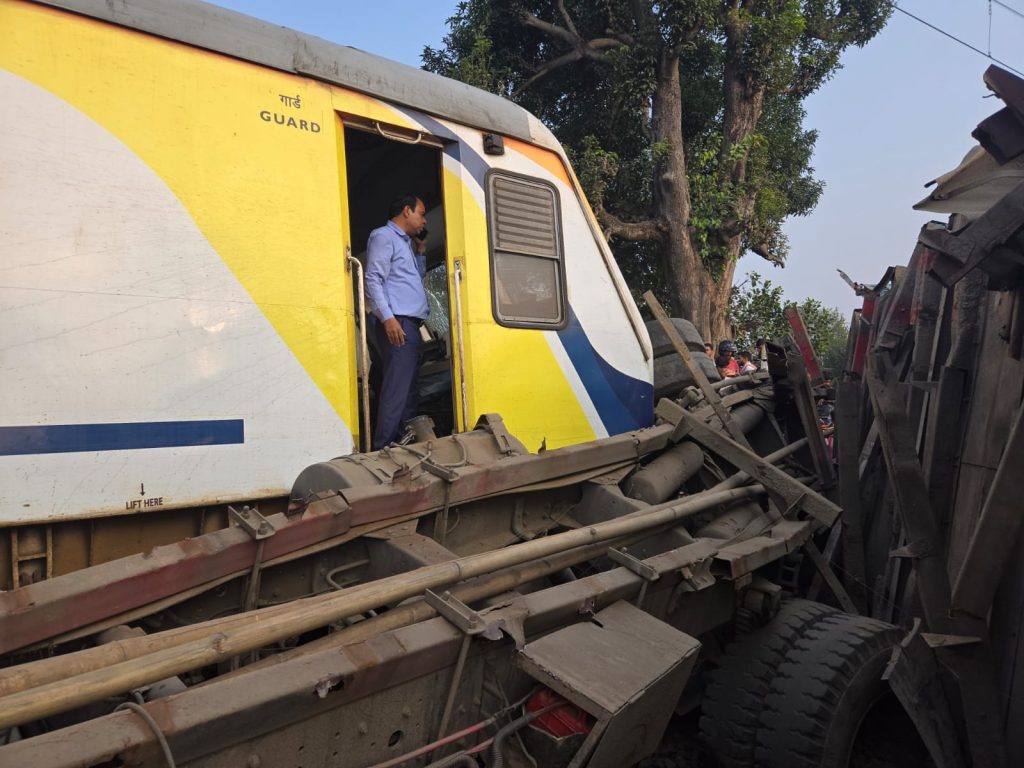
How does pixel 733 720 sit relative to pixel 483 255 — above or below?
below

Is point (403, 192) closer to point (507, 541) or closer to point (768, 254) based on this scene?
point (507, 541)

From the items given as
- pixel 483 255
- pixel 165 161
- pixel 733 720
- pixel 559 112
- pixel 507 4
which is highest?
pixel 507 4

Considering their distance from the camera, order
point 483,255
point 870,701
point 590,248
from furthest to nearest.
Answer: point 590,248
point 483,255
point 870,701

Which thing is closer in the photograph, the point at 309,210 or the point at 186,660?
the point at 186,660

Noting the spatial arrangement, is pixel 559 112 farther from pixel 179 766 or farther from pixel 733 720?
pixel 179 766

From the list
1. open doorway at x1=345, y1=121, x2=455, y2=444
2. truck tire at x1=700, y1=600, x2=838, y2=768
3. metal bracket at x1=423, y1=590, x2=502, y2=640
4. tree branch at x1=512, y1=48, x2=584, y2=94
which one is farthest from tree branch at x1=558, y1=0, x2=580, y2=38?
metal bracket at x1=423, y1=590, x2=502, y2=640

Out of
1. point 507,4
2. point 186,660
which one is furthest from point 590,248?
point 507,4

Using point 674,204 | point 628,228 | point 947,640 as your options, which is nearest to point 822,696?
point 947,640

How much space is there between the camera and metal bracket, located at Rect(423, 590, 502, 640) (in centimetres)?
221

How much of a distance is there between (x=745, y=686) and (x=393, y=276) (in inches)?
105

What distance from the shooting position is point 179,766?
5.55 feet

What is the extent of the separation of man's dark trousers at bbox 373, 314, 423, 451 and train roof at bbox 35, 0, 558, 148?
1.15 metres

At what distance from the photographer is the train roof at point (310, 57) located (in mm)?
3090

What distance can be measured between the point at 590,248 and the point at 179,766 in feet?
11.8
